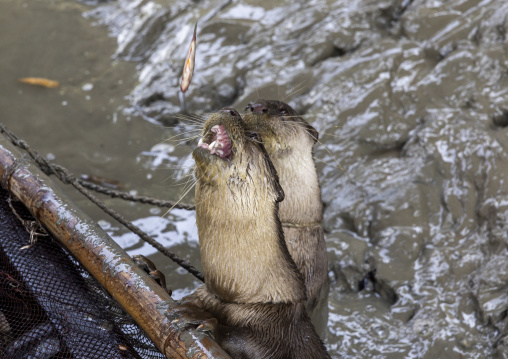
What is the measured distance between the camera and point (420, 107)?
14.7ft

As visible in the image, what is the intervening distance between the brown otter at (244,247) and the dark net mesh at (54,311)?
1.26 feet

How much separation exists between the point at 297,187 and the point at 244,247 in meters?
0.99

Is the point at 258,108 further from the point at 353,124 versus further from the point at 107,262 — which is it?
the point at 353,124

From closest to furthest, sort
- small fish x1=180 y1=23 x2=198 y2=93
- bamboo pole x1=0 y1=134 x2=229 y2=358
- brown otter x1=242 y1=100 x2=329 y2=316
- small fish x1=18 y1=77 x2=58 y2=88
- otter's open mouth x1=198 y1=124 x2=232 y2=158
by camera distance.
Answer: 1. bamboo pole x1=0 y1=134 x2=229 y2=358
2. otter's open mouth x1=198 y1=124 x2=232 y2=158
3. small fish x1=180 y1=23 x2=198 y2=93
4. brown otter x1=242 y1=100 x2=329 y2=316
5. small fish x1=18 y1=77 x2=58 y2=88

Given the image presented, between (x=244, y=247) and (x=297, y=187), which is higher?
(x=244, y=247)

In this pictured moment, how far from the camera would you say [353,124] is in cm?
458

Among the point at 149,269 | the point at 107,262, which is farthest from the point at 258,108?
the point at 107,262

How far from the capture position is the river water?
3.61 meters

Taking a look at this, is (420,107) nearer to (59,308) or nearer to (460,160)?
(460,160)

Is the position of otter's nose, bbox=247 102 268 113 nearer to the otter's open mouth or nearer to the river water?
the river water

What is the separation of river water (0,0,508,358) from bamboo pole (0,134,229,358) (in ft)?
1.94

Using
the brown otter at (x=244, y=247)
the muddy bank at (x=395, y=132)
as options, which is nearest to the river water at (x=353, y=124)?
the muddy bank at (x=395, y=132)

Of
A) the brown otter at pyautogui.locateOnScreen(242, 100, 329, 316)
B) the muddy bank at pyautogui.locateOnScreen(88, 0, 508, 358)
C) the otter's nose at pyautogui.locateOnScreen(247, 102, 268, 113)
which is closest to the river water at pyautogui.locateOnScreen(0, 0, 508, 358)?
the muddy bank at pyautogui.locateOnScreen(88, 0, 508, 358)

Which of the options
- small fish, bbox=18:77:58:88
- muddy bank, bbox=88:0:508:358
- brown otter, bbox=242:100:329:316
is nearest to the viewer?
brown otter, bbox=242:100:329:316
